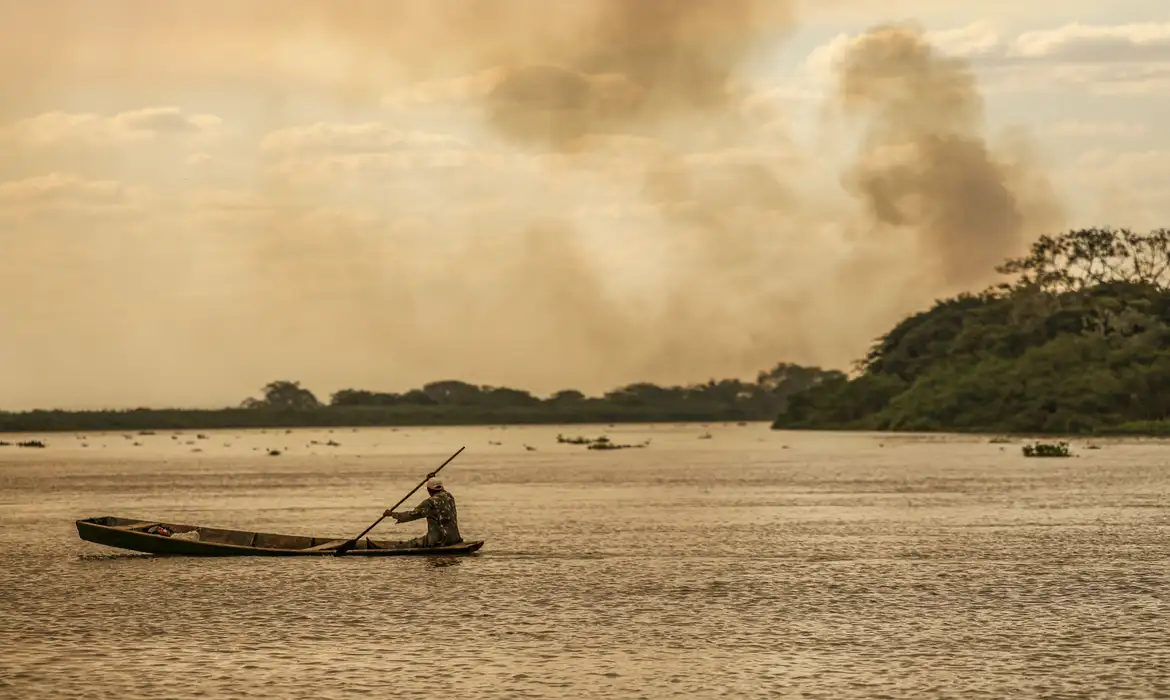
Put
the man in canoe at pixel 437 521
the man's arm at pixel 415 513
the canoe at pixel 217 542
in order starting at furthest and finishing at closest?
the canoe at pixel 217 542 → the man in canoe at pixel 437 521 → the man's arm at pixel 415 513

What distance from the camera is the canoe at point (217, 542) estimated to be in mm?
47688

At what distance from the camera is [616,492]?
311 ft

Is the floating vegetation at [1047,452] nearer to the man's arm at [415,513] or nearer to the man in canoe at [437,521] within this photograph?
the man in canoe at [437,521]

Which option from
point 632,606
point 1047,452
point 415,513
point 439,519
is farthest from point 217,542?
point 1047,452

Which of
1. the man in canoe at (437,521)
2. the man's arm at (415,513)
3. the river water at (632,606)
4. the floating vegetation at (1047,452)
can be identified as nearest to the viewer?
the river water at (632,606)

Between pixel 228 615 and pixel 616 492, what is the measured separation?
59.4m

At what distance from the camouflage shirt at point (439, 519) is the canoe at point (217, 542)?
28 cm

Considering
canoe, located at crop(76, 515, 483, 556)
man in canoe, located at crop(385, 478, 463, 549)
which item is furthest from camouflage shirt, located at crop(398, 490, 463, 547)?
canoe, located at crop(76, 515, 483, 556)

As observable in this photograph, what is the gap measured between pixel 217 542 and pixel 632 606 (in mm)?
17703

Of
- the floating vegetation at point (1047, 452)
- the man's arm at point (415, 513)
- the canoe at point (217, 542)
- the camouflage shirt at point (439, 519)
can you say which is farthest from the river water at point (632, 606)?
the floating vegetation at point (1047, 452)

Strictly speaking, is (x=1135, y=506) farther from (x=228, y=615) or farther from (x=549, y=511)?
(x=228, y=615)

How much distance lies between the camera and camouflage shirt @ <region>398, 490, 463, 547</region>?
155 feet

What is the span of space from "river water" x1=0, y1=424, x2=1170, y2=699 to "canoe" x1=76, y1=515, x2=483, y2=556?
1.83 ft

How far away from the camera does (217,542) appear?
50.0 meters
